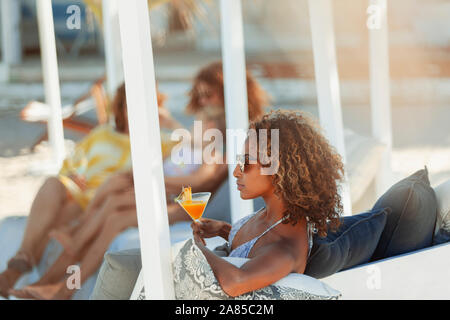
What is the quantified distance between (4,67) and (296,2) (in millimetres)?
5381

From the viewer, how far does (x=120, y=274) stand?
168 centimetres

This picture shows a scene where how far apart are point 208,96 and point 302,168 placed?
1.39 meters

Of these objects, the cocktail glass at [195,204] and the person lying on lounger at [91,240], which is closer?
the cocktail glass at [195,204]

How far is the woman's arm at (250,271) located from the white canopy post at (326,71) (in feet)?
3.31

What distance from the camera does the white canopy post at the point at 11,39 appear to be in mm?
7829

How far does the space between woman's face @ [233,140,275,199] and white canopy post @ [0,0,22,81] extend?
21.9 feet

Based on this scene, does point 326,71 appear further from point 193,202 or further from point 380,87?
point 193,202

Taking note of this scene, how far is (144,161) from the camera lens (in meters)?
1.46

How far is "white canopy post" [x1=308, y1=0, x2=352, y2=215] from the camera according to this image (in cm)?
242

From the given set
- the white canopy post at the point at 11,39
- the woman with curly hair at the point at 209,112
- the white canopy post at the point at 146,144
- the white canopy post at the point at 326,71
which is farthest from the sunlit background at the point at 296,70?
the white canopy post at the point at 11,39

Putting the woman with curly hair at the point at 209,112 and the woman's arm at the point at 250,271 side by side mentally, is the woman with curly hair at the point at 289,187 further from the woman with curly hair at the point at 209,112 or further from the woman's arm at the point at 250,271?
the woman with curly hair at the point at 209,112
